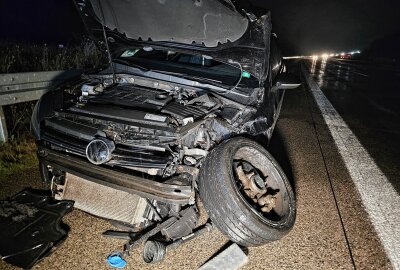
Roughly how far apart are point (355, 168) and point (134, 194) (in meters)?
3.19

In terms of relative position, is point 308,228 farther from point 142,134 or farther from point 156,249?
point 142,134

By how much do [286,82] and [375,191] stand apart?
1626 mm

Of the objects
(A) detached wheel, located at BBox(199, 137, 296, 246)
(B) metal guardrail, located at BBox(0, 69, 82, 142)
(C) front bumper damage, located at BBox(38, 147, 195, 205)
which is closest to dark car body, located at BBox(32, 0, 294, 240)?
(C) front bumper damage, located at BBox(38, 147, 195, 205)

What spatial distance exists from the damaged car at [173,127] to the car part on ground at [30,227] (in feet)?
0.48

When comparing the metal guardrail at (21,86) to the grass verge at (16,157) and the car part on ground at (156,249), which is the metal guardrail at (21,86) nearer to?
the grass verge at (16,157)

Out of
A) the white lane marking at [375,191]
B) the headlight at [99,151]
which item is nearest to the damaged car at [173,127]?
the headlight at [99,151]

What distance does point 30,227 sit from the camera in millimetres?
2139

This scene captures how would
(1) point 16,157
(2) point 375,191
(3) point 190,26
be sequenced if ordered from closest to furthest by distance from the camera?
(3) point 190,26
(2) point 375,191
(1) point 16,157

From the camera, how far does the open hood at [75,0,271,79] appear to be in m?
2.71

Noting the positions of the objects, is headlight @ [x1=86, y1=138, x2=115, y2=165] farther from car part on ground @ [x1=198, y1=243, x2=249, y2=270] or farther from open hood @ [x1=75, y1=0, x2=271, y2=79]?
open hood @ [x1=75, y1=0, x2=271, y2=79]

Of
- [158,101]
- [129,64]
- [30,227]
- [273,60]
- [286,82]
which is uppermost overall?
[273,60]

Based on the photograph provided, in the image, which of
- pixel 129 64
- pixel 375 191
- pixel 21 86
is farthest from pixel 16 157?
pixel 375 191

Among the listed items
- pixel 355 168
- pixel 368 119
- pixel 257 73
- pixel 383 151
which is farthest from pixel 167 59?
pixel 368 119

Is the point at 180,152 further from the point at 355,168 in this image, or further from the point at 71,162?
the point at 355,168
